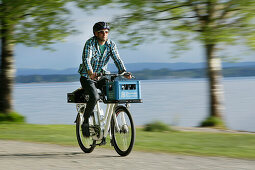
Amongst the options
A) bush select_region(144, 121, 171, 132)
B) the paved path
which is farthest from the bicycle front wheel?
bush select_region(144, 121, 171, 132)

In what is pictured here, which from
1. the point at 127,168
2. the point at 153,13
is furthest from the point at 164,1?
the point at 127,168

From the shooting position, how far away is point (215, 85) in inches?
632

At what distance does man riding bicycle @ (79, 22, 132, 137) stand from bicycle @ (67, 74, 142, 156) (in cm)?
17

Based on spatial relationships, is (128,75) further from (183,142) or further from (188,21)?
(188,21)

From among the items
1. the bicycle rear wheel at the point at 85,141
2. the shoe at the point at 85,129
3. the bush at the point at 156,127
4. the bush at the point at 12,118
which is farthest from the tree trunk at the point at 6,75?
the shoe at the point at 85,129

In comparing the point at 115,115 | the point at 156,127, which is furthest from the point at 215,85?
the point at 115,115

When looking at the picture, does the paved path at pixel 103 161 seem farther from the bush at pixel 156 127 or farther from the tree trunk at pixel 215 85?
the tree trunk at pixel 215 85

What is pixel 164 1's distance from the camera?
1395 centimetres

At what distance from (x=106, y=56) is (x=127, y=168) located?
2131mm

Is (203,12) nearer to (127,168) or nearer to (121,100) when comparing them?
(121,100)

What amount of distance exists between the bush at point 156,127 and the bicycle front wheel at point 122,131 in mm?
5692

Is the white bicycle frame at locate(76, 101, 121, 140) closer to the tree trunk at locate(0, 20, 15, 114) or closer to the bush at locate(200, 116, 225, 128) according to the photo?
the tree trunk at locate(0, 20, 15, 114)

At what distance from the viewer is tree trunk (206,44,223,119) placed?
1572 centimetres

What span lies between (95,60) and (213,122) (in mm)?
9252
